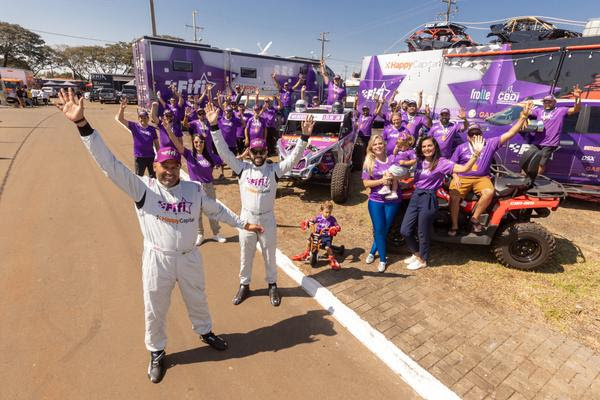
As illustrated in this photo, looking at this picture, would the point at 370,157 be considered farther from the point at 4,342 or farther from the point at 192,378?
the point at 4,342

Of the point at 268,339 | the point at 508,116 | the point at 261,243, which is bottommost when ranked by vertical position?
the point at 268,339

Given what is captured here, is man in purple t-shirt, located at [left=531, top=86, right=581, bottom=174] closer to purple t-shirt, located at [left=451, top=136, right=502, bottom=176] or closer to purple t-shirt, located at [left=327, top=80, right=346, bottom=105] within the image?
purple t-shirt, located at [left=451, top=136, right=502, bottom=176]

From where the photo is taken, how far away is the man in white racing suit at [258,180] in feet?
11.4

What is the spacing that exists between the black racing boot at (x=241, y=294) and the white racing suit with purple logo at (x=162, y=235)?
3.38ft

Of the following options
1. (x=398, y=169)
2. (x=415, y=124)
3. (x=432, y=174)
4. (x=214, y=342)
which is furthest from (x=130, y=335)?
(x=415, y=124)

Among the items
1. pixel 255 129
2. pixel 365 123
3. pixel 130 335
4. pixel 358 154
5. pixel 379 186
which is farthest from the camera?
pixel 358 154

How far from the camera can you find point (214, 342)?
3.07m

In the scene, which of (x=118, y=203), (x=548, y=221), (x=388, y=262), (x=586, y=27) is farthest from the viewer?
(x=586, y=27)

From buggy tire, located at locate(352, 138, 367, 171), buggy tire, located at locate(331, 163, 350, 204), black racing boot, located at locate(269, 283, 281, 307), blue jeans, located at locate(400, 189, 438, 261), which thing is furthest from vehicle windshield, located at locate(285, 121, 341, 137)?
black racing boot, located at locate(269, 283, 281, 307)

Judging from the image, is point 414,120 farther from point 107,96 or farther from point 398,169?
point 107,96

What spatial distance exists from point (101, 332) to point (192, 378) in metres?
1.18

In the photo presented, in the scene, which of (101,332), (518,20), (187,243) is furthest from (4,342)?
(518,20)

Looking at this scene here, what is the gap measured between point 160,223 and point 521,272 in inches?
185

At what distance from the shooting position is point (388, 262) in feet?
15.6
